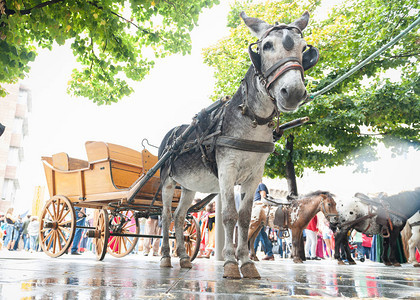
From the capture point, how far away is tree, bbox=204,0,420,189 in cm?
1309

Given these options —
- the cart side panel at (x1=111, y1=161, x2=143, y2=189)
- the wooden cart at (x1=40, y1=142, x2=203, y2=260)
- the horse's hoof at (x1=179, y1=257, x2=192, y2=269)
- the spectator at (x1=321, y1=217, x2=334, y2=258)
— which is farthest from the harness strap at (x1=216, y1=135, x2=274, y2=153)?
the spectator at (x1=321, y1=217, x2=334, y2=258)

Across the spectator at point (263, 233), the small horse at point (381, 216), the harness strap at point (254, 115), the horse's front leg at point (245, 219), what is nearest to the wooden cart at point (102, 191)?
the horse's front leg at point (245, 219)

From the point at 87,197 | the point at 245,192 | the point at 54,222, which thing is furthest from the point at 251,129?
the point at 54,222

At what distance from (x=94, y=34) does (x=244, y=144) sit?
137 inches

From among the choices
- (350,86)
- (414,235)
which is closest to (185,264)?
(414,235)

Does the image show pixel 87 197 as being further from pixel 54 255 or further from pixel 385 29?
pixel 385 29

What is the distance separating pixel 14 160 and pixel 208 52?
3612 cm

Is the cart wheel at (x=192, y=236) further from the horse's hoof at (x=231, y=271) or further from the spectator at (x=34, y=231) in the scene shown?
the spectator at (x=34, y=231)

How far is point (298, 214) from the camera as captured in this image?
34.7ft

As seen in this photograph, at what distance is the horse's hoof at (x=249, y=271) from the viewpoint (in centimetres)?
381

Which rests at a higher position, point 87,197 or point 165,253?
point 87,197

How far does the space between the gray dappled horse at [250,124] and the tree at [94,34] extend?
6.86 ft

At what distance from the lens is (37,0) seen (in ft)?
15.0

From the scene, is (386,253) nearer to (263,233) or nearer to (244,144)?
(263,233)
